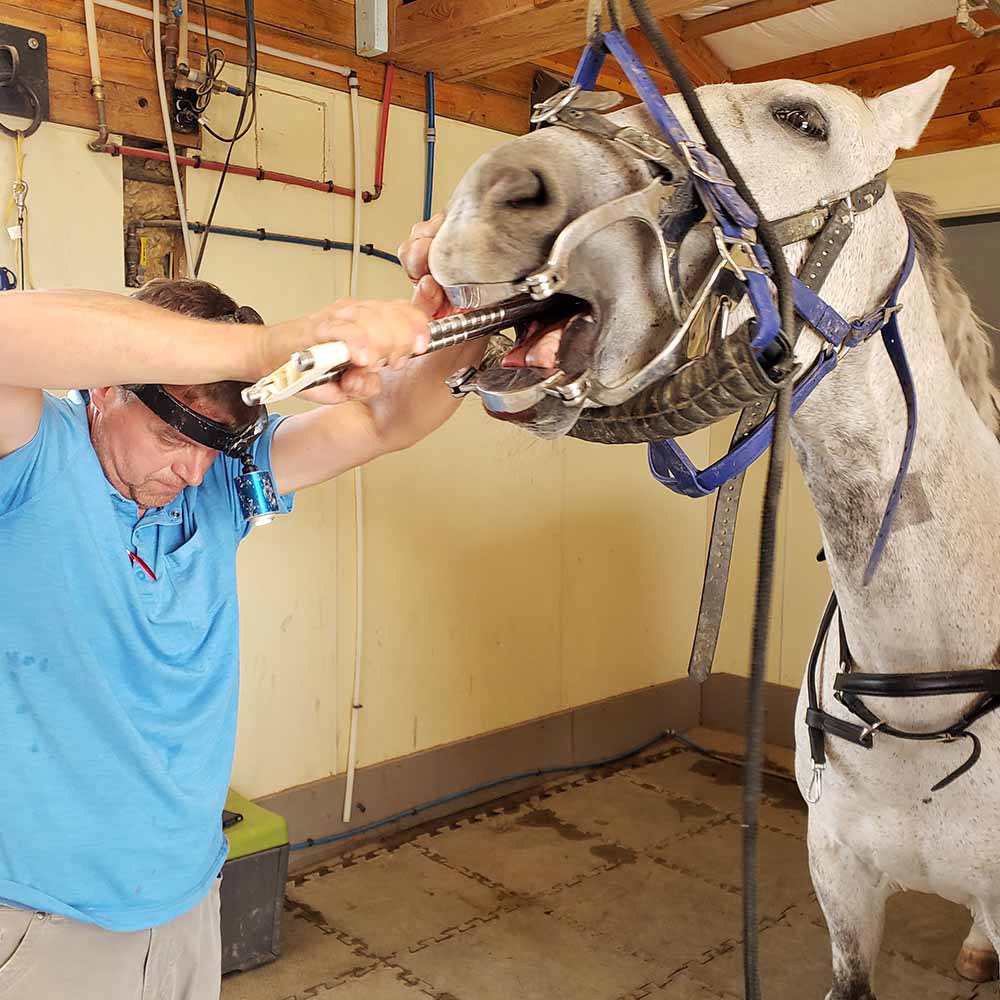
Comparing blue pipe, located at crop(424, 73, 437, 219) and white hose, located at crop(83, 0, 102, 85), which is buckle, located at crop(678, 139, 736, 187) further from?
blue pipe, located at crop(424, 73, 437, 219)

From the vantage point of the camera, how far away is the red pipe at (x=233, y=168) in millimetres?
2654

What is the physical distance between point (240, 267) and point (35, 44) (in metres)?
0.76

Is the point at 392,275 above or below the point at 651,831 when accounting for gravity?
above

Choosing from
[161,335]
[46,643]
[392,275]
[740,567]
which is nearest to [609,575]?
[740,567]

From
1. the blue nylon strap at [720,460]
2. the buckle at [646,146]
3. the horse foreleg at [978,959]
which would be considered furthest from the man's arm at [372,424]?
the horse foreleg at [978,959]

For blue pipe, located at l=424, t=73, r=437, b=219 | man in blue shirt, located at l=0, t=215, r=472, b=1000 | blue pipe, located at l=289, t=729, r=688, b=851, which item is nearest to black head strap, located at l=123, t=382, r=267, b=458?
man in blue shirt, located at l=0, t=215, r=472, b=1000

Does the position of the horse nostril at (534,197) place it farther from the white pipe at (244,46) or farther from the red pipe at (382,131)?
the red pipe at (382,131)

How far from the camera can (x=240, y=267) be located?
2.93 m

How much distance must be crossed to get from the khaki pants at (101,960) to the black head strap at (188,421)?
65 cm

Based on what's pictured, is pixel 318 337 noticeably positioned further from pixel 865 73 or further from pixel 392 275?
pixel 865 73

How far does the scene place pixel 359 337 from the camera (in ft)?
2.82

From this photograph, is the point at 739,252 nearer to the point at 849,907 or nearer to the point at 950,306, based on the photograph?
the point at 950,306

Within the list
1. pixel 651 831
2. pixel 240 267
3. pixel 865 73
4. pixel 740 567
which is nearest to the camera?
pixel 240 267

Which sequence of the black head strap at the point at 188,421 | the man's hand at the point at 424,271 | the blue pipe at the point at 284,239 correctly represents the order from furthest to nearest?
the blue pipe at the point at 284,239, the black head strap at the point at 188,421, the man's hand at the point at 424,271
